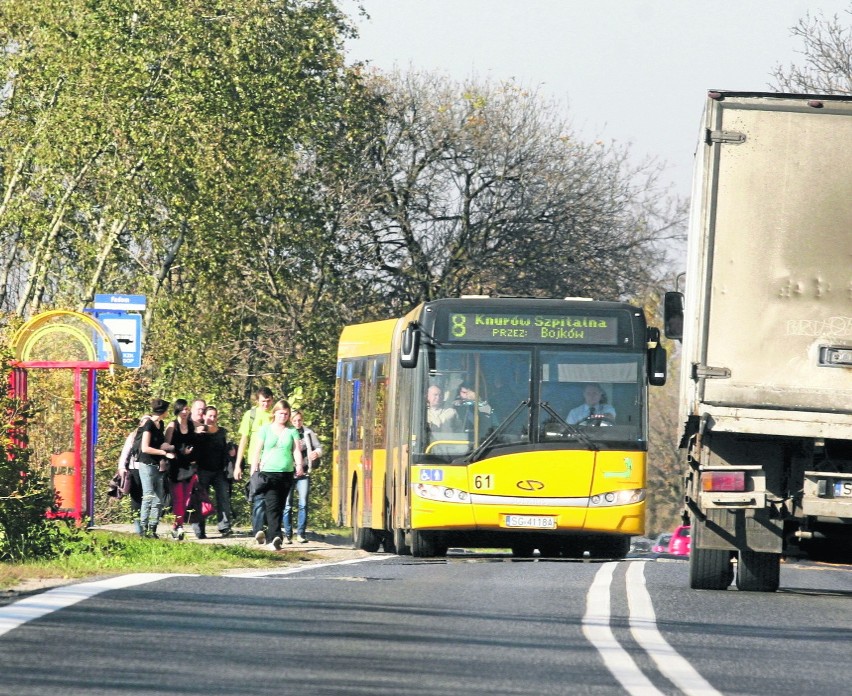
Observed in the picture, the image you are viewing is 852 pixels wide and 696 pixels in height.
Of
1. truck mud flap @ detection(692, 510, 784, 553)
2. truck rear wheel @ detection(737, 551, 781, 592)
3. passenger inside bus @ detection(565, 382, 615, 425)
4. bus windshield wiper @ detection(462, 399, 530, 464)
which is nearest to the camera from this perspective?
truck mud flap @ detection(692, 510, 784, 553)

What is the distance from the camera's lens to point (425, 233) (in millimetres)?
46906

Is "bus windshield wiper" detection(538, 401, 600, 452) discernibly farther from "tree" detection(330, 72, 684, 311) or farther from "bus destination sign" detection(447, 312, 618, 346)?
"tree" detection(330, 72, 684, 311)

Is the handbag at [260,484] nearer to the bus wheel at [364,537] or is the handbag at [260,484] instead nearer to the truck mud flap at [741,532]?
the bus wheel at [364,537]

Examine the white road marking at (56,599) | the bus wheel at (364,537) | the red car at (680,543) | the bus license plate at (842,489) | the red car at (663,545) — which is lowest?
the red car at (663,545)

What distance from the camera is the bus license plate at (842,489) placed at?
14.0 m

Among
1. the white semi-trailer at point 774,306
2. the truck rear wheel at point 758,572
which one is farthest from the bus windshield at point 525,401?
the white semi-trailer at point 774,306

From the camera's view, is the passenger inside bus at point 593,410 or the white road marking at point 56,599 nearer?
the white road marking at point 56,599

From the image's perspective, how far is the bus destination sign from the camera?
798 inches

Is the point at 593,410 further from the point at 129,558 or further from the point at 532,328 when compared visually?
the point at 129,558

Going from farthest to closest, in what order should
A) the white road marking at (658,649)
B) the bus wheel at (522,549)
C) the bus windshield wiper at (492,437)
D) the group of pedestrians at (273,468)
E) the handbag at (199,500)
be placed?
the handbag at (199,500) < the bus wheel at (522,549) < the group of pedestrians at (273,468) < the bus windshield wiper at (492,437) < the white road marking at (658,649)

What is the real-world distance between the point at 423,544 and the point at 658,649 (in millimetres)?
10711

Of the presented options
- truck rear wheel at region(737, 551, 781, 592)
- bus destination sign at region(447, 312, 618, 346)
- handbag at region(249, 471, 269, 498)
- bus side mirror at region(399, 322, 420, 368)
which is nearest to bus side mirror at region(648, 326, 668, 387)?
bus destination sign at region(447, 312, 618, 346)

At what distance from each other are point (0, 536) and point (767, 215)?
6.61 m

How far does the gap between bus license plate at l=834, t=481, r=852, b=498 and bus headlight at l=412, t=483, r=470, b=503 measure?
636cm
